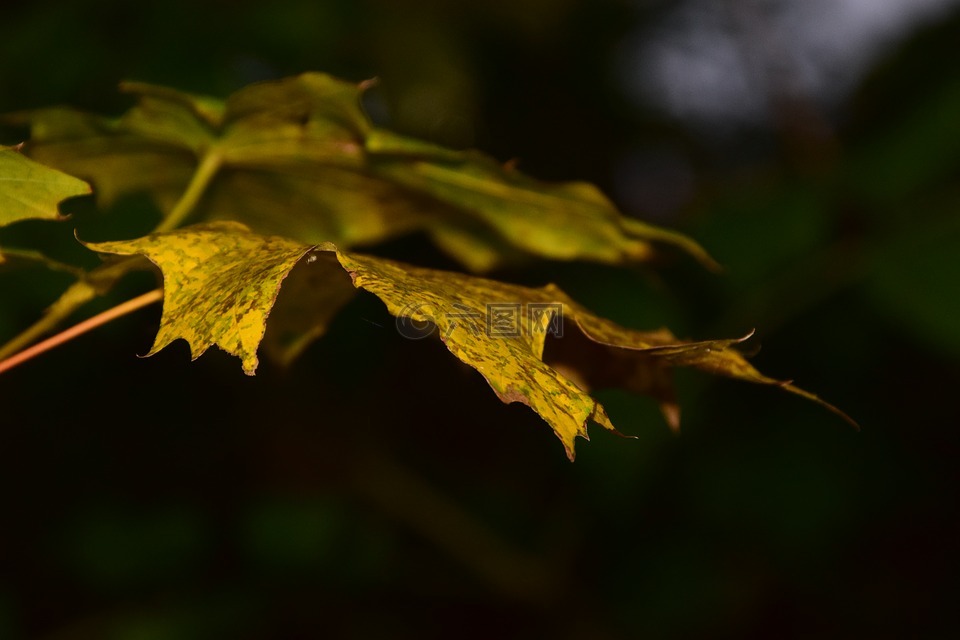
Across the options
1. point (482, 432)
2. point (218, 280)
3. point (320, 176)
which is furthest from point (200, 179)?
point (482, 432)

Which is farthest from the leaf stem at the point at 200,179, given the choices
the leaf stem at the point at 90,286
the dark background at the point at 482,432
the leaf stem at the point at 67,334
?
the dark background at the point at 482,432

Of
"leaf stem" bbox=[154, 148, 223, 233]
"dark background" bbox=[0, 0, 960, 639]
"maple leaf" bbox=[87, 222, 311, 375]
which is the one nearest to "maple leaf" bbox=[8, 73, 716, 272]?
"leaf stem" bbox=[154, 148, 223, 233]

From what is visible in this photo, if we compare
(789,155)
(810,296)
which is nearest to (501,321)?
(810,296)

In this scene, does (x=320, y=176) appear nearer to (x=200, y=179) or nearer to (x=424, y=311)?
(x=200, y=179)

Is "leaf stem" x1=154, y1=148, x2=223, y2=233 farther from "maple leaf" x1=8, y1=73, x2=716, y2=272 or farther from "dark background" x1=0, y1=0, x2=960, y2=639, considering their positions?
"dark background" x1=0, y1=0, x2=960, y2=639

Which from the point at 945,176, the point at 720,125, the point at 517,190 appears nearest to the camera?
the point at 517,190

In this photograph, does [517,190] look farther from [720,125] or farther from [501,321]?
[720,125]
